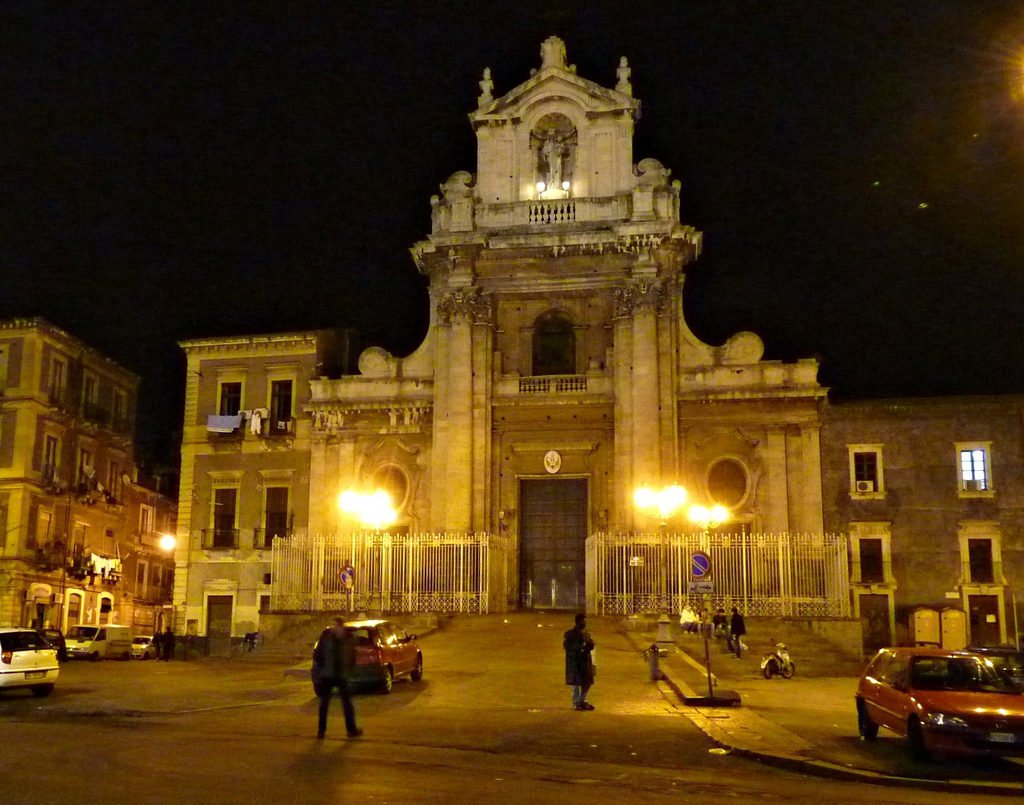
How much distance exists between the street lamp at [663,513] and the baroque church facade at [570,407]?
810 millimetres

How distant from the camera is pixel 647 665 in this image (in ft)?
80.1

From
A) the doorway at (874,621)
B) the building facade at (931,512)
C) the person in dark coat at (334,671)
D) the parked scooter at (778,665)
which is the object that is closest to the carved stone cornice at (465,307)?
the building facade at (931,512)

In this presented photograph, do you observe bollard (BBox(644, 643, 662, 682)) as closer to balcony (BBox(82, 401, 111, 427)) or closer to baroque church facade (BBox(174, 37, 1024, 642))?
baroque church facade (BBox(174, 37, 1024, 642))

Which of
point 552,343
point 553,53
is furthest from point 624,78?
point 552,343

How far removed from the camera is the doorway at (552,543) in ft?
119

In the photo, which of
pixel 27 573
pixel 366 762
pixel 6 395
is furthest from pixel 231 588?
pixel 366 762

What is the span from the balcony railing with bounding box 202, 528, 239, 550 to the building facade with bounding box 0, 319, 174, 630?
738cm

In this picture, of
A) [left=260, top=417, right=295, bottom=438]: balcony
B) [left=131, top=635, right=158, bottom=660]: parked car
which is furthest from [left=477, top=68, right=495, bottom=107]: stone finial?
[left=131, top=635, right=158, bottom=660]: parked car

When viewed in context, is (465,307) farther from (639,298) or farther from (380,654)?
(380,654)

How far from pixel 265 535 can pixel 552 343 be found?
1234 centimetres

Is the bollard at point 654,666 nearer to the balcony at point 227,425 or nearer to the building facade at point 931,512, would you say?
the building facade at point 931,512

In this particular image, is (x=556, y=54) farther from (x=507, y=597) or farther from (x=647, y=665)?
(x=647, y=665)

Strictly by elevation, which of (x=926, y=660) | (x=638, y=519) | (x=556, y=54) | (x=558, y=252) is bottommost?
(x=926, y=660)

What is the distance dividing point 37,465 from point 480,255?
19501 mm
